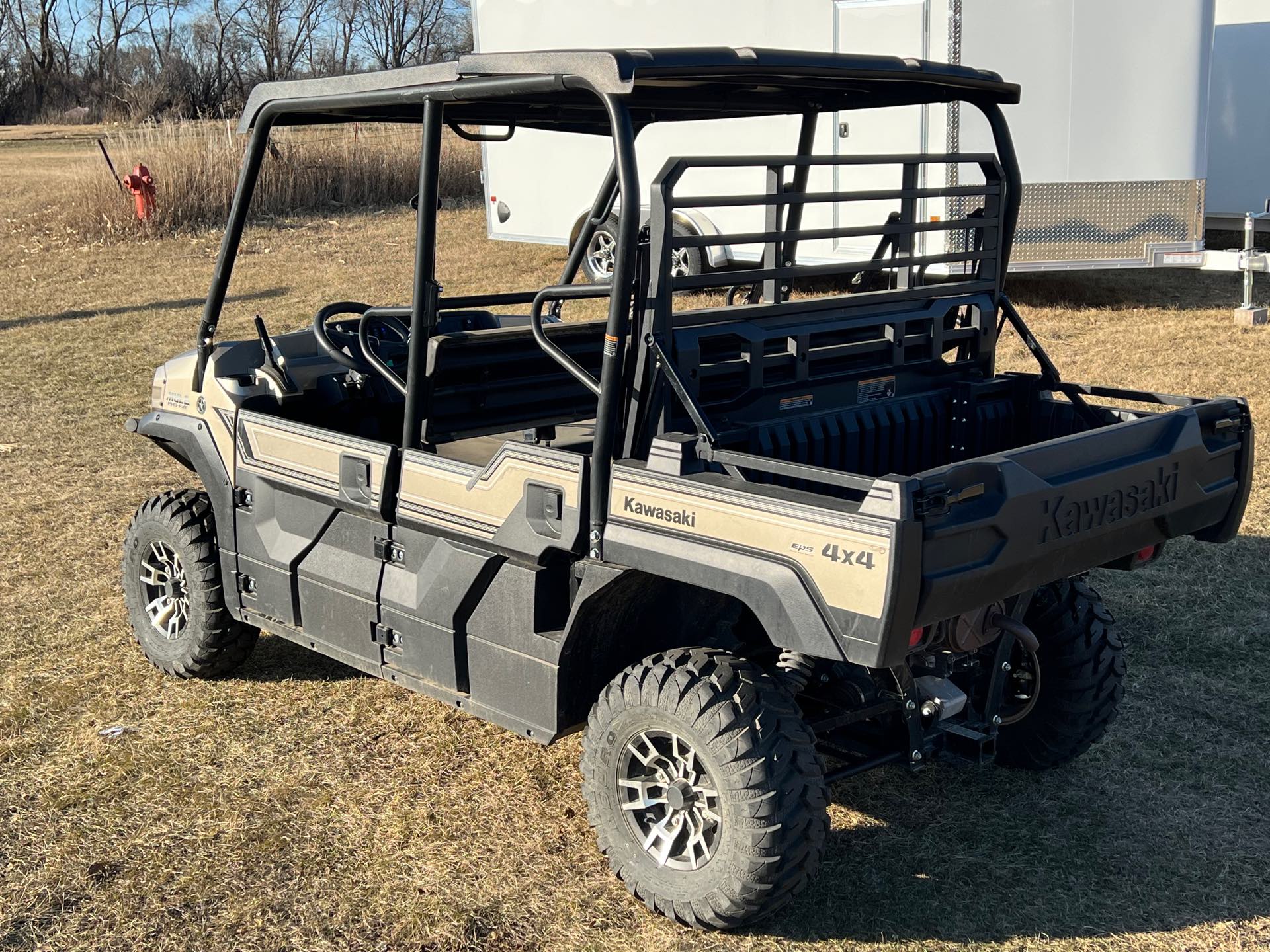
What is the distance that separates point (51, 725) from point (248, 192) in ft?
6.18

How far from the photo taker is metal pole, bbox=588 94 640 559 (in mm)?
2918

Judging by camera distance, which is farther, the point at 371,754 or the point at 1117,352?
the point at 1117,352

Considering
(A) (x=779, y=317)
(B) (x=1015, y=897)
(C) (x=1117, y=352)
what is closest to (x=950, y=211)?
(C) (x=1117, y=352)

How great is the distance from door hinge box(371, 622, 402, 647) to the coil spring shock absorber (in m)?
1.11

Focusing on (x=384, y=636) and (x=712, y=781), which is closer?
(x=712, y=781)

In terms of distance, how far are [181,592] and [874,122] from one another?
7.36 m

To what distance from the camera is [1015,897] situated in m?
3.31

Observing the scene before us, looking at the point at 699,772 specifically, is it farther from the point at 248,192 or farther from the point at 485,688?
the point at 248,192

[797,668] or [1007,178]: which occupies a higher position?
[1007,178]

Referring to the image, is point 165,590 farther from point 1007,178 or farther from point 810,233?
point 1007,178

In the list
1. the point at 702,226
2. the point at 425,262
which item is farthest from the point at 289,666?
the point at 702,226

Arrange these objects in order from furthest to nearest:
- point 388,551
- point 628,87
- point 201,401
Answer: point 201,401 < point 388,551 < point 628,87

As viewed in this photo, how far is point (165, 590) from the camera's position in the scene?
15.4 ft

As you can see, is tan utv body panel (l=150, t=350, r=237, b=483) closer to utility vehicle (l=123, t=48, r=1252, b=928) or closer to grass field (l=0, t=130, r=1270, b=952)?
utility vehicle (l=123, t=48, r=1252, b=928)
